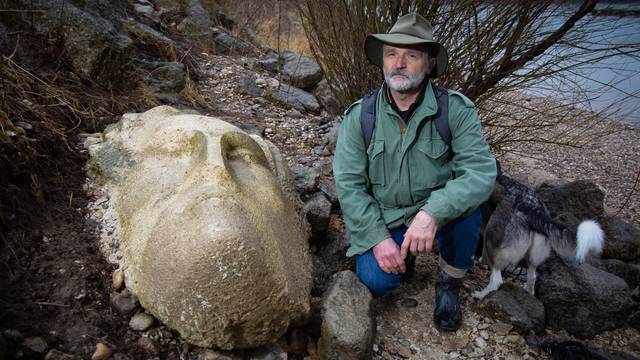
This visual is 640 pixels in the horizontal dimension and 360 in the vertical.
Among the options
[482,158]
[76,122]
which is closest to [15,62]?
[76,122]

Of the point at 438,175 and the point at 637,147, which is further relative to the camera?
the point at 637,147

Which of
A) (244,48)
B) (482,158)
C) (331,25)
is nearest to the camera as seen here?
(482,158)

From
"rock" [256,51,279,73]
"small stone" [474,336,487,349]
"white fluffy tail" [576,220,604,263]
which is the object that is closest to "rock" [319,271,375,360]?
"small stone" [474,336,487,349]

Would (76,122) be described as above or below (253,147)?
below

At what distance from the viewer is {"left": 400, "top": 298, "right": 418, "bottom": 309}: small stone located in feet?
9.88

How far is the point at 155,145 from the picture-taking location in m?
2.68

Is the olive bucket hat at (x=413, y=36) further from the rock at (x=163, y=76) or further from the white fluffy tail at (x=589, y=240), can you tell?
the rock at (x=163, y=76)

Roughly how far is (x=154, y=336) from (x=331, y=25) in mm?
3311

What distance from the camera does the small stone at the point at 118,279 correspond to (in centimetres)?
228

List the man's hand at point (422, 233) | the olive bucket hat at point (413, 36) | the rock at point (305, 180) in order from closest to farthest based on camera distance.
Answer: the man's hand at point (422, 233) < the olive bucket hat at point (413, 36) < the rock at point (305, 180)

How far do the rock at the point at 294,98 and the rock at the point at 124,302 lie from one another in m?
3.72

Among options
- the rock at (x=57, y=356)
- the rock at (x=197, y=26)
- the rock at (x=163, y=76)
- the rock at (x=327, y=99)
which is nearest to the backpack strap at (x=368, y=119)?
the rock at (x=57, y=356)

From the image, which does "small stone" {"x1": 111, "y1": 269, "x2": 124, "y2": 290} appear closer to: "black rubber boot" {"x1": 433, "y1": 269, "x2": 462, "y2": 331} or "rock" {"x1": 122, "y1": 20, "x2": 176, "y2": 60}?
"black rubber boot" {"x1": 433, "y1": 269, "x2": 462, "y2": 331}

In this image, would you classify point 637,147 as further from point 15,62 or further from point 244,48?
point 15,62
